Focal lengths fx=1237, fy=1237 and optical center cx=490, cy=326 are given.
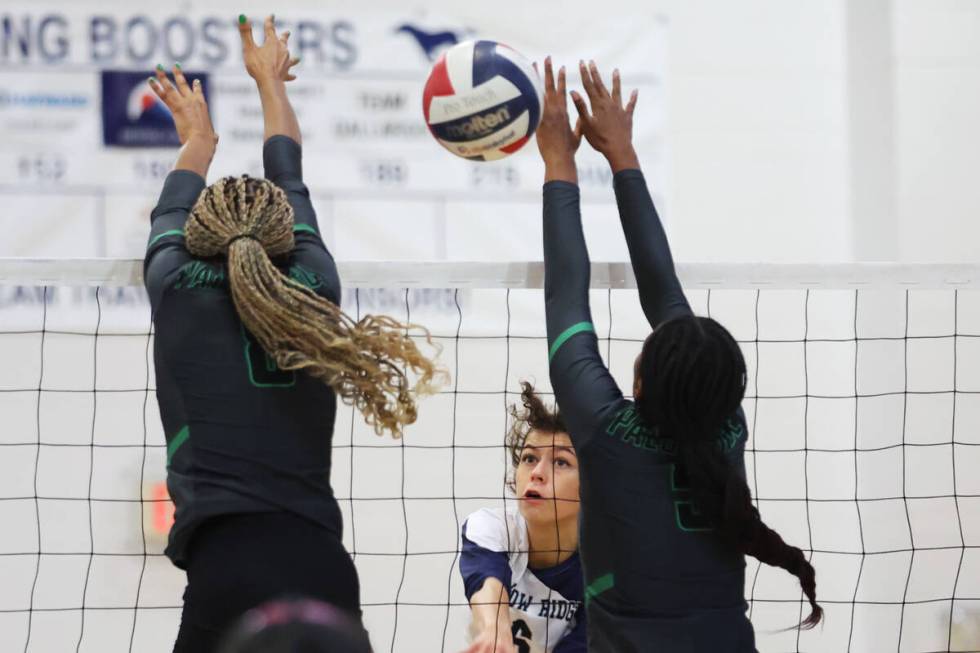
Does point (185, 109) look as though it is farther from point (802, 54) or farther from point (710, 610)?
point (802, 54)

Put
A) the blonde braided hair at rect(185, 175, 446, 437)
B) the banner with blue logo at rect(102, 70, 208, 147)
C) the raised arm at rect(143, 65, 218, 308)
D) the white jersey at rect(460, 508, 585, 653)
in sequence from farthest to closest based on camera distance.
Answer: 1. the banner with blue logo at rect(102, 70, 208, 147)
2. the white jersey at rect(460, 508, 585, 653)
3. the raised arm at rect(143, 65, 218, 308)
4. the blonde braided hair at rect(185, 175, 446, 437)

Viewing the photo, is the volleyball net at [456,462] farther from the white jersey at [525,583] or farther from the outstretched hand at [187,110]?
the outstretched hand at [187,110]

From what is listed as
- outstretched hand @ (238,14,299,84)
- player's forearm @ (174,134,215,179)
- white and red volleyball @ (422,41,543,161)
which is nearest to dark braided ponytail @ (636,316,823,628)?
white and red volleyball @ (422,41,543,161)

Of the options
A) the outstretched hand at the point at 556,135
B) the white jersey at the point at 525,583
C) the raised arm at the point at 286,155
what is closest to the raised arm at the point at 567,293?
the outstretched hand at the point at 556,135

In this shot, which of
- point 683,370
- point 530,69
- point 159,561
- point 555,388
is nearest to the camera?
point 683,370

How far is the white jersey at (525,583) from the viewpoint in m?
3.58

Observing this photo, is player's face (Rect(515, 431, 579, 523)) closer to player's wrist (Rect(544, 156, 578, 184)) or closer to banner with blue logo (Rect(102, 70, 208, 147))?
player's wrist (Rect(544, 156, 578, 184))

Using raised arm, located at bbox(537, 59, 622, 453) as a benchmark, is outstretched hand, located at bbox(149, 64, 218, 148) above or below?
above

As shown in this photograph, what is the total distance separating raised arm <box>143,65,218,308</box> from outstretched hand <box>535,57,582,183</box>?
0.81 m

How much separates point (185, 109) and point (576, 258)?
105 cm

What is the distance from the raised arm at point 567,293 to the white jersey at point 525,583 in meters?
1.09

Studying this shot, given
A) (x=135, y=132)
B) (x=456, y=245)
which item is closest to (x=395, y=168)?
(x=456, y=245)

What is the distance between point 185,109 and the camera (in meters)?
3.04

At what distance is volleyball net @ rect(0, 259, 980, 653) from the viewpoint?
5836 mm
